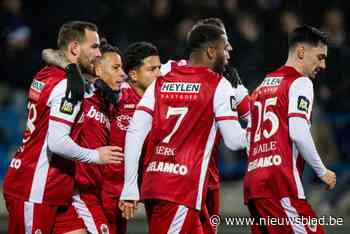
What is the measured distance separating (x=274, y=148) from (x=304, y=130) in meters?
Answer: 0.29

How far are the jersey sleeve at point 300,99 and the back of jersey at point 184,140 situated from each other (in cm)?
58

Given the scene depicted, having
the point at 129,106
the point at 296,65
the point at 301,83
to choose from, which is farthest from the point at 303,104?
the point at 129,106

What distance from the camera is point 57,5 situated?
14258mm

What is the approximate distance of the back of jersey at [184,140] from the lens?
7.20 meters

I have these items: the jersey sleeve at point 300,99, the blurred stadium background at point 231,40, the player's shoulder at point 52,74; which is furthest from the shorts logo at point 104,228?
the blurred stadium background at point 231,40

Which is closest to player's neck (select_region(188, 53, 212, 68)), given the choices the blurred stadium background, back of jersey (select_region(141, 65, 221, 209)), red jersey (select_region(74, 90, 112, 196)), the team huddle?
the team huddle

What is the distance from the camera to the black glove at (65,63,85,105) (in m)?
7.52

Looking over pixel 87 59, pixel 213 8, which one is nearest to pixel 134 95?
pixel 87 59

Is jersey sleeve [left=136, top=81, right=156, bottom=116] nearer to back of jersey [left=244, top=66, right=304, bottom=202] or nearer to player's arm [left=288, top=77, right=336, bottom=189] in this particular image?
back of jersey [left=244, top=66, right=304, bottom=202]

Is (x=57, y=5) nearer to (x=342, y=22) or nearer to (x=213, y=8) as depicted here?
(x=213, y=8)

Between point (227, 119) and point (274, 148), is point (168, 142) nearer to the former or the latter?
point (227, 119)

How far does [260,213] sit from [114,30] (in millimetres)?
6945

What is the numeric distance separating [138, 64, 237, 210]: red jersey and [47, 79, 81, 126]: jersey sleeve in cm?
64

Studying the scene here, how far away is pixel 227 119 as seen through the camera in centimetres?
718
